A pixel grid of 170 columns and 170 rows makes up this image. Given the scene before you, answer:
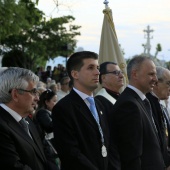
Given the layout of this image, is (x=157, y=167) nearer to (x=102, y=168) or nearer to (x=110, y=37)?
(x=102, y=168)

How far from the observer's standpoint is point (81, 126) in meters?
4.40

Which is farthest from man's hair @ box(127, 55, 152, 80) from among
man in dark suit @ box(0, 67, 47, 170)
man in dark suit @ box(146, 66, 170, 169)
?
man in dark suit @ box(0, 67, 47, 170)

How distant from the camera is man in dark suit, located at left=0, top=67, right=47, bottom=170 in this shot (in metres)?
3.68

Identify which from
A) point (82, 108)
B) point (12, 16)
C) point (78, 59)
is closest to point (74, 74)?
point (78, 59)

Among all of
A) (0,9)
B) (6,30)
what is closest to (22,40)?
(6,30)

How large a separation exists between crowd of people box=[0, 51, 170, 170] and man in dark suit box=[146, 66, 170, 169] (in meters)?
0.02

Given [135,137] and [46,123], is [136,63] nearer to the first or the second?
[135,137]

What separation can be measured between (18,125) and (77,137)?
0.67 meters

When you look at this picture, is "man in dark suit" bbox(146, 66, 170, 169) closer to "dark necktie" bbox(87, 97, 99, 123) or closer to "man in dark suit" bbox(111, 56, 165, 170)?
"man in dark suit" bbox(111, 56, 165, 170)

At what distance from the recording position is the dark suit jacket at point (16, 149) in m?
3.64

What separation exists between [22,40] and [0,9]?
62.4ft

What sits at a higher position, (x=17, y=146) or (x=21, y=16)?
(x=21, y=16)

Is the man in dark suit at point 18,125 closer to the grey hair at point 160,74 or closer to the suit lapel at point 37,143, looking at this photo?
the suit lapel at point 37,143

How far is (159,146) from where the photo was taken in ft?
15.8
